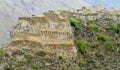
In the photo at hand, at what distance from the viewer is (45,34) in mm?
45750

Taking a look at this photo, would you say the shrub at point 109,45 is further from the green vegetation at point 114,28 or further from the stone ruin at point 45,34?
the stone ruin at point 45,34

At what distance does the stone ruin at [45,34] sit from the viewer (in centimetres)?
4456

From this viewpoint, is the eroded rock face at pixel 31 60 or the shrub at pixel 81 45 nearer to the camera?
the eroded rock face at pixel 31 60

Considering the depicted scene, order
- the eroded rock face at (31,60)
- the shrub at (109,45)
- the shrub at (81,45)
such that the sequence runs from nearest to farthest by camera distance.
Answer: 1. the eroded rock face at (31,60)
2. the shrub at (81,45)
3. the shrub at (109,45)

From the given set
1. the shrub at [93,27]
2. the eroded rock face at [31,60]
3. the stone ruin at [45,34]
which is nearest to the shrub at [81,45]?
the stone ruin at [45,34]

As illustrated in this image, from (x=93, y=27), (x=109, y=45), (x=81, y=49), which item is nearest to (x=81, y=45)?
(x=81, y=49)

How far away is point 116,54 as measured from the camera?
48125 mm

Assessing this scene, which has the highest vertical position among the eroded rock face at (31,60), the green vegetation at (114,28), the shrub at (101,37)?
the green vegetation at (114,28)

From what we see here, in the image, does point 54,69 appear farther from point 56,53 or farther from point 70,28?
point 70,28

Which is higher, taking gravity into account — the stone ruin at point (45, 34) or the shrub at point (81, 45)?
the stone ruin at point (45, 34)

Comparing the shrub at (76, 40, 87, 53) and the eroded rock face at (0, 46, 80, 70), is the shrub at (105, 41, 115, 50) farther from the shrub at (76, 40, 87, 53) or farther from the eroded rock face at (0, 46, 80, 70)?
the eroded rock face at (0, 46, 80, 70)

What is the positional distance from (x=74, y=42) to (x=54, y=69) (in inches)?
233

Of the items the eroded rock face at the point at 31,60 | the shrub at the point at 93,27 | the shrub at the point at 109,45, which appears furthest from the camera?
the shrub at the point at 93,27

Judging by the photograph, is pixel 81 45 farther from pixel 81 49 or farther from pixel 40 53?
pixel 40 53
